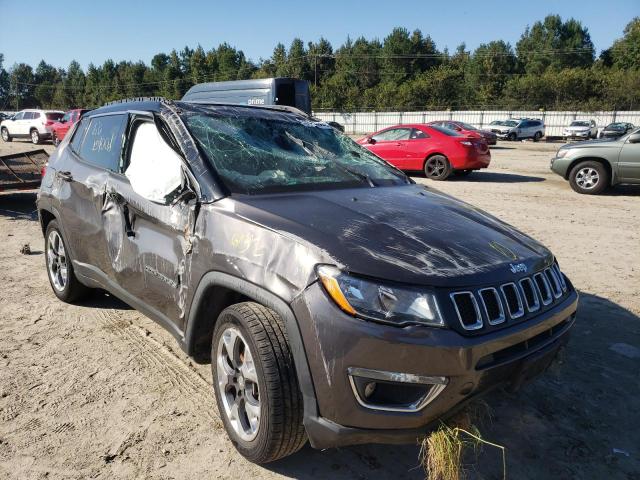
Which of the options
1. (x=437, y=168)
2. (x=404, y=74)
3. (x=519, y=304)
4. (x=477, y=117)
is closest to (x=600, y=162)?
(x=437, y=168)

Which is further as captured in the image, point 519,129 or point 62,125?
point 519,129

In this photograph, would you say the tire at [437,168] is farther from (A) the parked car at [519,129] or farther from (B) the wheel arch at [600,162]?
(A) the parked car at [519,129]

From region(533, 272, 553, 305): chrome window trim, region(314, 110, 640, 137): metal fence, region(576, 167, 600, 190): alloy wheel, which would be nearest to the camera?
region(533, 272, 553, 305): chrome window trim

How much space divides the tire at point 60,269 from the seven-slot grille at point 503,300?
332cm

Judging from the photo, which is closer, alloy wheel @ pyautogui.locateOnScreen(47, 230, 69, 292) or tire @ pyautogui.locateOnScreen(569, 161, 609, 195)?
alloy wheel @ pyautogui.locateOnScreen(47, 230, 69, 292)

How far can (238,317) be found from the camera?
2.26 metres

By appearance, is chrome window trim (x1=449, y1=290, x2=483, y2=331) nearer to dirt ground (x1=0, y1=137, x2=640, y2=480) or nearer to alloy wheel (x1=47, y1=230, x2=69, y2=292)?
dirt ground (x1=0, y1=137, x2=640, y2=480)

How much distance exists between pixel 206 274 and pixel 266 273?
17.0 inches

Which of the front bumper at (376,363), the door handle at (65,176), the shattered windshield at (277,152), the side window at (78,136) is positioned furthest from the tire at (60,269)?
the front bumper at (376,363)

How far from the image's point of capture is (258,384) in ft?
7.11

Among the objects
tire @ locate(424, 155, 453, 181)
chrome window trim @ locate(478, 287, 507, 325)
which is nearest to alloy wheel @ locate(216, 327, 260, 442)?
chrome window trim @ locate(478, 287, 507, 325)

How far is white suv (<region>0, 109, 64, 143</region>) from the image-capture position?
2458 centimetres

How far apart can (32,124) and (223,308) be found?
89.4 ft

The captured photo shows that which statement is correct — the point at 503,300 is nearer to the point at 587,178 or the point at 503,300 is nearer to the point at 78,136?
the point at 78,136
